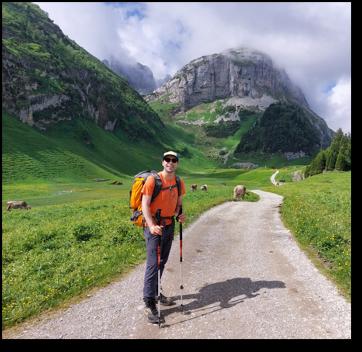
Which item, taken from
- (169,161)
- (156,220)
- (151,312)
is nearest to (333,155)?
(169,161)

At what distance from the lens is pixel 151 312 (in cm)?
1064

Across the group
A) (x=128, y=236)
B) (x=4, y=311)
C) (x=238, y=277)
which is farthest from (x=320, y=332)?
(x=128, y=236)

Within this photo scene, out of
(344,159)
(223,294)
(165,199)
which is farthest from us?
(344,159)

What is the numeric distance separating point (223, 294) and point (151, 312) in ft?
8.86

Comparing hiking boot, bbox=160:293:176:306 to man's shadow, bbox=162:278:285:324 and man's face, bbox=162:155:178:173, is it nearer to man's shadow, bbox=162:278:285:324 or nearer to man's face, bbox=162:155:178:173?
man's shadow, bbox=162:278:285:324

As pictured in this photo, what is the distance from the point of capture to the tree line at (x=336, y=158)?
107 metres

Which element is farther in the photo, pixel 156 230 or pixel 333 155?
pixel 333 155

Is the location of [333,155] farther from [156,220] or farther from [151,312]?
[151,312]

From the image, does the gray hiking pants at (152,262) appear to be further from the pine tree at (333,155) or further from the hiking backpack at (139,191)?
the pine tree at (333,155)

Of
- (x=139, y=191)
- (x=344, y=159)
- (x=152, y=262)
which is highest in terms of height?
(x=344, y=159)

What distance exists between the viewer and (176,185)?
39.2 feet

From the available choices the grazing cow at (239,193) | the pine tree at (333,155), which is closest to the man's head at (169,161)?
the grazing cow at (239,193)
